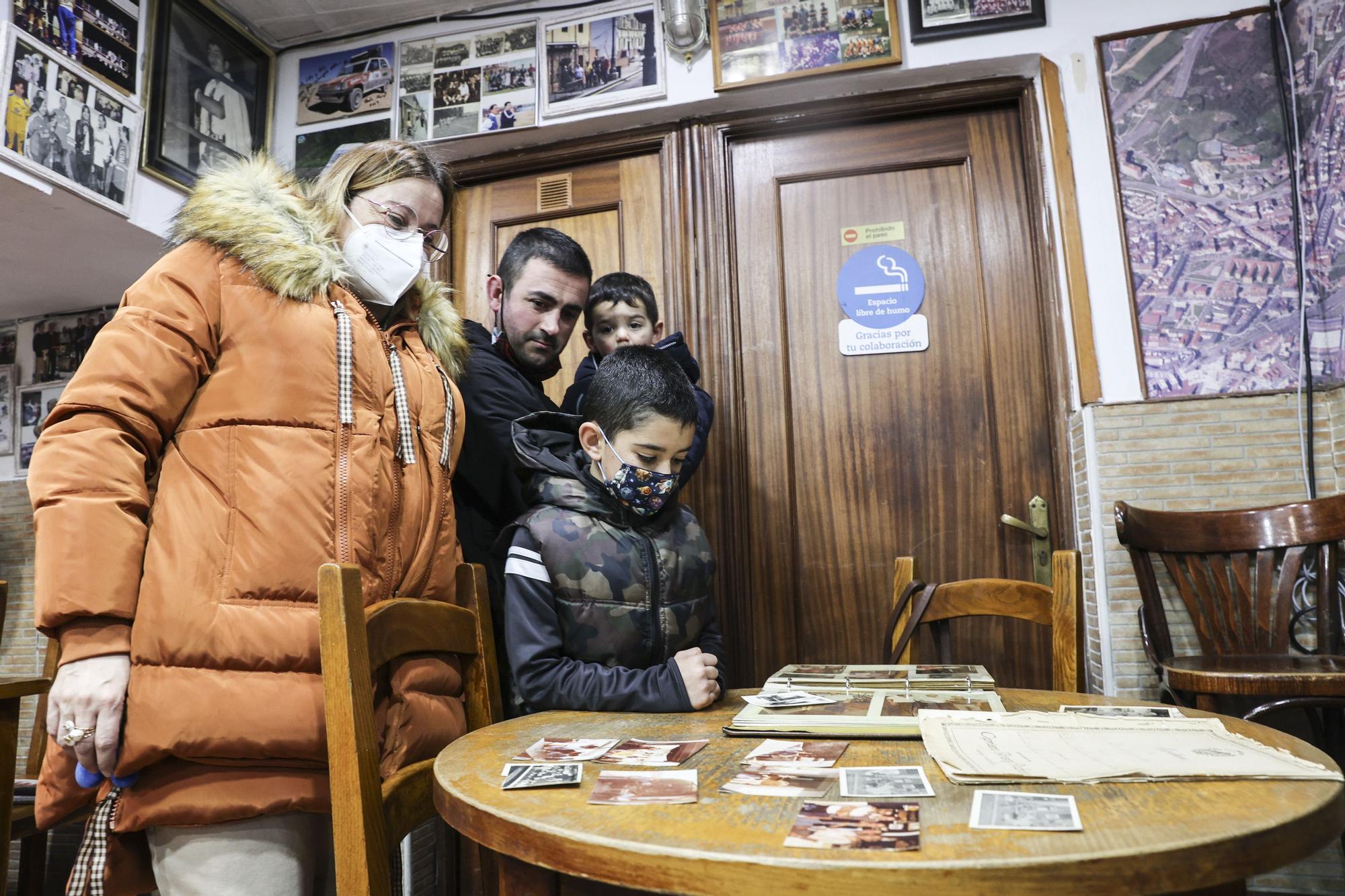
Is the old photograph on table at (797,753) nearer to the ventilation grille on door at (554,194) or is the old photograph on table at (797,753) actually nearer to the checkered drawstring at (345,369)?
the checkered drawstring at (345,369)

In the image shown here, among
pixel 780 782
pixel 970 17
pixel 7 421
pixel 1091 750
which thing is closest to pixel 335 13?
pixel 7 421

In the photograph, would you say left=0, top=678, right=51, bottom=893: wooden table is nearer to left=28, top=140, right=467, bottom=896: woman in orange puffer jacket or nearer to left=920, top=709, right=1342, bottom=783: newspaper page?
left=28, top=140, right=467, bottom=896: woman in orange puffer jacket

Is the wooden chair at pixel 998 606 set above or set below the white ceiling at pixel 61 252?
below

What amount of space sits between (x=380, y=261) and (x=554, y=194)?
63.3 inches

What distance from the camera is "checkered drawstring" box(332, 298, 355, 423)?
4.27 ft

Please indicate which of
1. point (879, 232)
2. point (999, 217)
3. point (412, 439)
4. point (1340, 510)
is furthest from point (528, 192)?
point (1340, 510)

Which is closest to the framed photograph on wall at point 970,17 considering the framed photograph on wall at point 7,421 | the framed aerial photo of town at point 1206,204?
the framed aerial photo of town at point 1206,204

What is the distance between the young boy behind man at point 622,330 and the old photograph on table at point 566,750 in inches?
43.7

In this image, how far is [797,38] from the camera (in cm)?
272

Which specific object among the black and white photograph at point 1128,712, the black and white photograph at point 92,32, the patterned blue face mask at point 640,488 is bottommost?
the black and white photograph at point 1128,712

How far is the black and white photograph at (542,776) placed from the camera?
2.74ft

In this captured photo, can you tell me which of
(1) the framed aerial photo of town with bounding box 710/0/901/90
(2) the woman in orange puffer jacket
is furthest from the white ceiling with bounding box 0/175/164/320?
(1) the framed aerial photo of town with bounding box 710/0/901/90

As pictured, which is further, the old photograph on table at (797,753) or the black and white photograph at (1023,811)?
the old photograph on table at (797,753)

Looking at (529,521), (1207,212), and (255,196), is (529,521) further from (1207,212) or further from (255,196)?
(1207,212)
